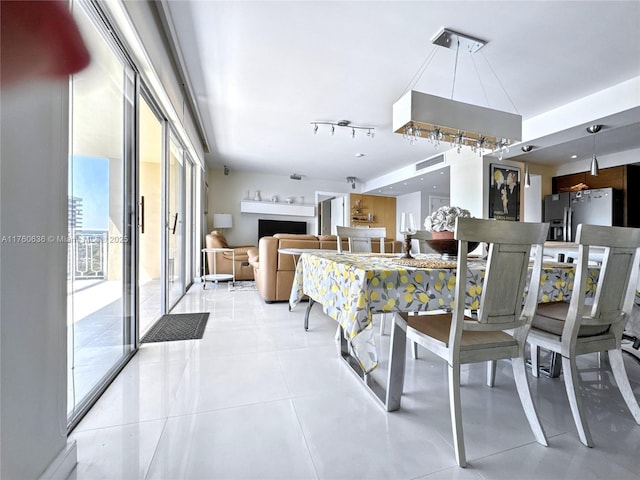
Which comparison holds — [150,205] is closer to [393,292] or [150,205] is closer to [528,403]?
[393,292]

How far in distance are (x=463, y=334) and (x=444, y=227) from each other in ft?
2.34

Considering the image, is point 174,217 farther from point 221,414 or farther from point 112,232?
point 221,414

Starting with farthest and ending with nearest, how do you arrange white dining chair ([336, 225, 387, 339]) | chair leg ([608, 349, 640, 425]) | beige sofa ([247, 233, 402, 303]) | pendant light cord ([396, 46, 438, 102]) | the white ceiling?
beige sofa ([247, 233, 402, 303]) → white dining chair ([336, 225, 387, 339]) → pendant light cord ([396, 46, 438, 102]) → the white ceiling → chair leg ([608, 349, 640, 425])

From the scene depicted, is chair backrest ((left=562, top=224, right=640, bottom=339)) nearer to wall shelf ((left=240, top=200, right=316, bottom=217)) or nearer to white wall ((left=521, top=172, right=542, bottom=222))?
white wall ((left=521, top=172, right=542, bottom=222))

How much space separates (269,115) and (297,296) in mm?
2681

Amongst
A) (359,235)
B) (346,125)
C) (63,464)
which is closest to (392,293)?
(63,464)

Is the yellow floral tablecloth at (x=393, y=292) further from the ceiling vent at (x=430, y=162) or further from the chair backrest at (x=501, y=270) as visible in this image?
the ceiling vent at (x=430, y=162)

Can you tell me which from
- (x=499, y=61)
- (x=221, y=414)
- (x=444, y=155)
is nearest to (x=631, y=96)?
(x=499, y=61)

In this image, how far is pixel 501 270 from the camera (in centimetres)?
116

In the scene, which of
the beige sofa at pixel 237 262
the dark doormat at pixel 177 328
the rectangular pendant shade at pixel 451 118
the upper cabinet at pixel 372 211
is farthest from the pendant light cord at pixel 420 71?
the upper cabinet at pixel 372 211

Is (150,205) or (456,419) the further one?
(150,205)

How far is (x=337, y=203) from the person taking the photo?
27.8ft

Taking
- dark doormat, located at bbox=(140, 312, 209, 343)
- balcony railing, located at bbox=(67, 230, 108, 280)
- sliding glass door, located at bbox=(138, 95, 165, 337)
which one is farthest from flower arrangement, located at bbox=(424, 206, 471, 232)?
sliding glass door, located at bbox=(138, 95, 165, 337)

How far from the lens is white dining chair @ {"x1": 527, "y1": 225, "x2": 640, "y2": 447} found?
121cm
